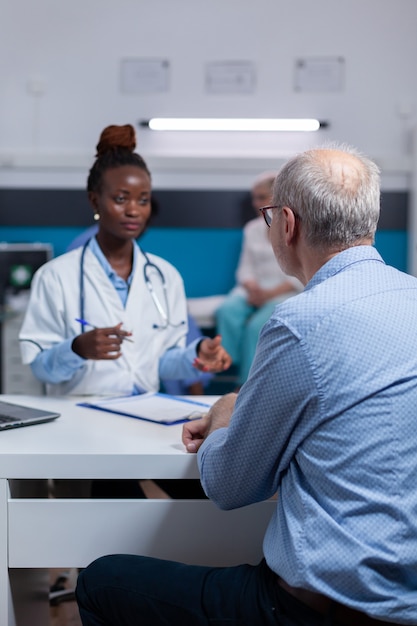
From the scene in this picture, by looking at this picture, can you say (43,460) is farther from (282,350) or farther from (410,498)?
(410,498)

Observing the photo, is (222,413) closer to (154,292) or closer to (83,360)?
(83,360)

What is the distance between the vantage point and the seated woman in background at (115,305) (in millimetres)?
2148

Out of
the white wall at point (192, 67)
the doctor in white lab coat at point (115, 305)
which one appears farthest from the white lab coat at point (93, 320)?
the white wall at point (192, 67)

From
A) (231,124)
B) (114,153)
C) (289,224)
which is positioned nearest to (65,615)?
(114,153)

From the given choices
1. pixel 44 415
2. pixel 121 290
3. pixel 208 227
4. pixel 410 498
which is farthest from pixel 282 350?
pixel 208 227

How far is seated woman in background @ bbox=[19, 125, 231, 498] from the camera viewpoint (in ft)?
7.05

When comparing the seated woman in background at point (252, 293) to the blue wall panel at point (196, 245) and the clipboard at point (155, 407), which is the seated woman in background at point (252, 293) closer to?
→ the blue wall panel at point (196, 245)

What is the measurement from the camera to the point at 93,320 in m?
2.21

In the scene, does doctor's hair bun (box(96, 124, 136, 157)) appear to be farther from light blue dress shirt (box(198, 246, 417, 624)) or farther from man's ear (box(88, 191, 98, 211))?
light blue dress shirt (box(198, 246, 417, 624))

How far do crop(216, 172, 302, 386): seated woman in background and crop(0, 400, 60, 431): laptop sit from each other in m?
2.77

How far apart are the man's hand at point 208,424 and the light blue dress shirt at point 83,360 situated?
600 millimetres

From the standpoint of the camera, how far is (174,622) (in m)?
1.29

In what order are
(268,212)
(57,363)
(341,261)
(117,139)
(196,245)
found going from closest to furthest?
A: (341,261)
(268,212)
(57,363)
(117,139)
(196,245)

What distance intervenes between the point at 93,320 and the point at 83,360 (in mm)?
156
